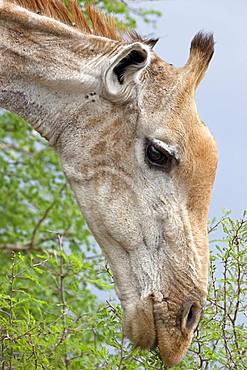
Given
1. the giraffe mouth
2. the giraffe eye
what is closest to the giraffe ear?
the giraffe eye

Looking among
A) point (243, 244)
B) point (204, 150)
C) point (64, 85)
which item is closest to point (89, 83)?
point (64, 85)

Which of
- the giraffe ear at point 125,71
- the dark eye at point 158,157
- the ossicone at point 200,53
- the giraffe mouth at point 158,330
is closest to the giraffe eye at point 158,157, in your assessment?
the dark eye at point 158,157

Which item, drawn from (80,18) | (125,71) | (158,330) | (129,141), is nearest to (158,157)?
(129,141)

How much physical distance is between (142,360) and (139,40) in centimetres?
218

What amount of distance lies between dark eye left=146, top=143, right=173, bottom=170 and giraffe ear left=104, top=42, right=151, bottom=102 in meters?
0.39

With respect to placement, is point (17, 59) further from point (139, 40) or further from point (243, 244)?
point (243, 244)

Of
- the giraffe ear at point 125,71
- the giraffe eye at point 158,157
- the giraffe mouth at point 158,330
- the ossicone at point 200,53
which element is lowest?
the giraffe mouth at point 158,330

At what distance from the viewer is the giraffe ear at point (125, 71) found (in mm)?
7227

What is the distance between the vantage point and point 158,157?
7.27 m

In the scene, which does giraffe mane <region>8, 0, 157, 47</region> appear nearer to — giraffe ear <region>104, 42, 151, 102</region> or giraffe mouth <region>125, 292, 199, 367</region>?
giraffe ear <region>104, 42, 151, 102</region>

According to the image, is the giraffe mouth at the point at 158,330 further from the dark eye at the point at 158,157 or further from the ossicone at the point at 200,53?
the ossicone at the point at 200,53

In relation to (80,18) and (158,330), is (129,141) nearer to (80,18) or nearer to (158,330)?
(80,18)

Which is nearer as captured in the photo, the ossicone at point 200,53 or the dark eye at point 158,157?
the dark eye at point 158,157

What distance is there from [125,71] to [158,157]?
1.99ft
